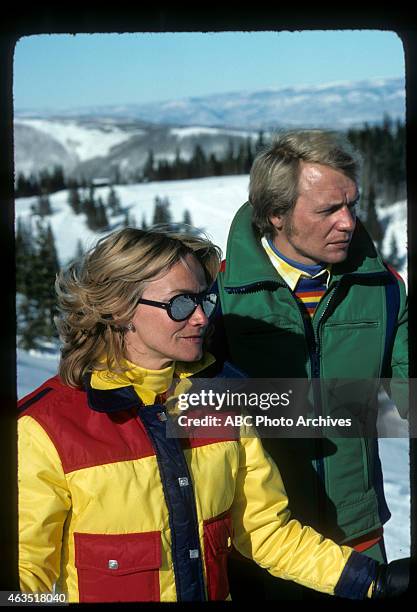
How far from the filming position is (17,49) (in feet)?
6.07

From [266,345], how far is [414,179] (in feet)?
1.63

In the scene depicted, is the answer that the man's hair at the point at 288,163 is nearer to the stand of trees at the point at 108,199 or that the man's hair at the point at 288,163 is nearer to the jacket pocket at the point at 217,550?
the stand of trees at the point at 108,199

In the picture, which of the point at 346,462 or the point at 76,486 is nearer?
the point at 76,486

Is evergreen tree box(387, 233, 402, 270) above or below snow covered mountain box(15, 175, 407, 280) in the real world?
below

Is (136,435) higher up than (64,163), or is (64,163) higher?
(64,163)

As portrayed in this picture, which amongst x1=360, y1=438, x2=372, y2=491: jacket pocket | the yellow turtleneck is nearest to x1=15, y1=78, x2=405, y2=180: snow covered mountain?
the yellow turtleneck

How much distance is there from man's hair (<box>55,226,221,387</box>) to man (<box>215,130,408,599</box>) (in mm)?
150

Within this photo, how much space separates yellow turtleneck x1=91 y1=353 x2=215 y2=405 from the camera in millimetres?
1729

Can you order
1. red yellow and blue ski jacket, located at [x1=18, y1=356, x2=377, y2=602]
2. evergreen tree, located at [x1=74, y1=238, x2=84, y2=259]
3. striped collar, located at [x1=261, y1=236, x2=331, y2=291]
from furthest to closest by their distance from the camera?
striped collar, located at [x1=261, y1=236, x2=331, y2=291], evergreen tree, located at [x1=74, y1=238, x2=84, y2=259], red yellow and blue ski jacket, located at [x1=18, y1=356, x2=377, y2=602]

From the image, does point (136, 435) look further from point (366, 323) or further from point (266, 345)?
point (366, 323)

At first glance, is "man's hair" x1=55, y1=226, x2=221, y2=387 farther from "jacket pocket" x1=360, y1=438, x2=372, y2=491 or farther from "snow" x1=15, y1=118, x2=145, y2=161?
"jacket pocket" x1=360, y1=438, x2=372, y2=491

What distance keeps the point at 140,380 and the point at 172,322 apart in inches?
5.6

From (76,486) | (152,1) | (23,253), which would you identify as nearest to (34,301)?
(23,253)

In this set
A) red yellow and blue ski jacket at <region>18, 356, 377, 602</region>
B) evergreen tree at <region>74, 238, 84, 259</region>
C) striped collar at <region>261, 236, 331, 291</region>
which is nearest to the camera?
red yellow and blue ski jacket at <region>18, 356, 377, 602</region>
